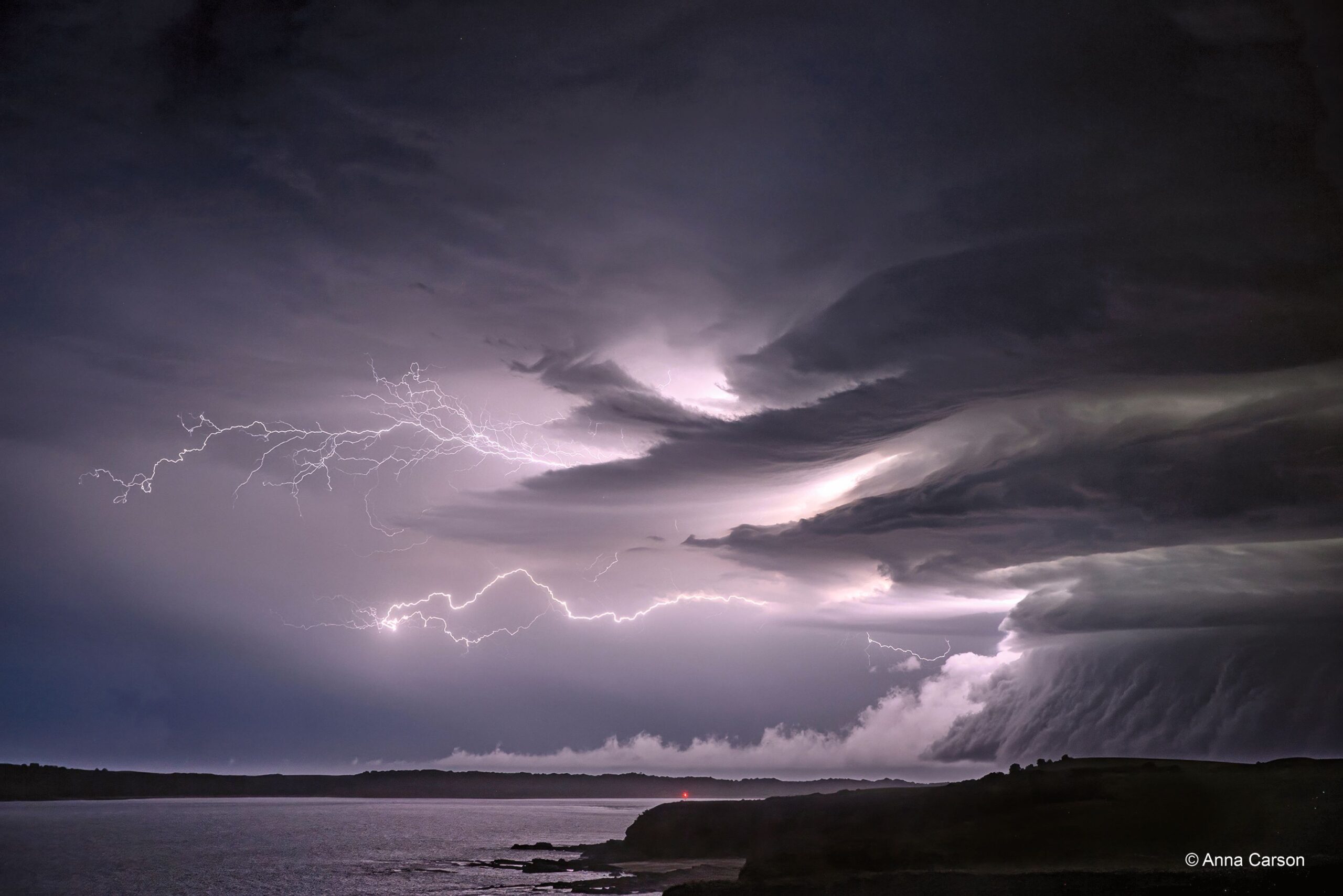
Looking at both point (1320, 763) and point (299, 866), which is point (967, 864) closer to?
point (1320, 763)

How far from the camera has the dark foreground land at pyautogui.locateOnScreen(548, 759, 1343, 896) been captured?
46.2 meters

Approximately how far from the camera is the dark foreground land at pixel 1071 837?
4625 centimetres

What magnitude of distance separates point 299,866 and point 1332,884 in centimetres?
8434

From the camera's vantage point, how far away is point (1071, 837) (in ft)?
194

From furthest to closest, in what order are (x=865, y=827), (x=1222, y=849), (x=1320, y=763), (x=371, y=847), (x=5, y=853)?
(x=371, y=847)
(x=5, y=853)
(x=1320, y=763)
(x=865, y=827)
(x=1222, y=849)

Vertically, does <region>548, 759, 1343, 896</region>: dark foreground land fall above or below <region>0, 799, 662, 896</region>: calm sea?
above

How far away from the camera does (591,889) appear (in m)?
64.2

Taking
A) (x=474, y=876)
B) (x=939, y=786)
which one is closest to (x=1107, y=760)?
(x=939, y=786)

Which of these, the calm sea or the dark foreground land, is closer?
the dark foreground land

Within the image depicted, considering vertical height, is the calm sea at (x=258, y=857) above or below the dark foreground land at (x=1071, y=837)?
below

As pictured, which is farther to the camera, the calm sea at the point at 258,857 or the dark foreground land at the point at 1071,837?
the calm sea at the point at 258,857

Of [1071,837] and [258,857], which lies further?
[258,857]

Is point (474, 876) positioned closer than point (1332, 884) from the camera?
No

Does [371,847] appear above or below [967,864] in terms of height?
below
